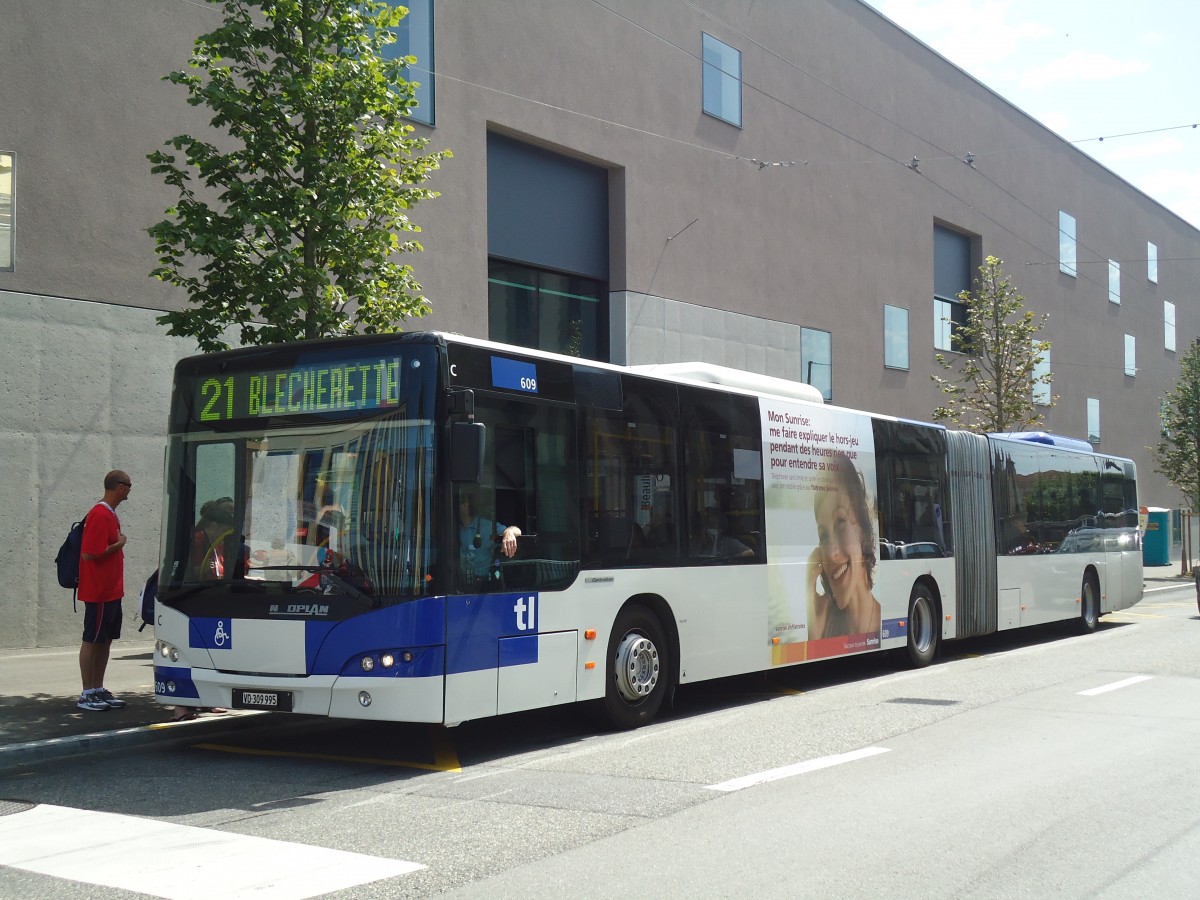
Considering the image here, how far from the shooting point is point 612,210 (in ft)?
77.9

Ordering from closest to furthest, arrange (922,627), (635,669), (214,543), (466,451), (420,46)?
(466,451), (214,543), (635,669), (922,627), (420,46)

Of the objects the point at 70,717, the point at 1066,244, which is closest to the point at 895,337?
the point at 1066,244

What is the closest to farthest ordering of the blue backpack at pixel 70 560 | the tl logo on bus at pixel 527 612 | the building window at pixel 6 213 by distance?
1. the tl logo on bus at pixel 527 612
2. the blue backpack at pixel 70 560
3. the building window at pixel 6 213

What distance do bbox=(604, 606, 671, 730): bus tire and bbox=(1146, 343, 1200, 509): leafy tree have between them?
1319 inches

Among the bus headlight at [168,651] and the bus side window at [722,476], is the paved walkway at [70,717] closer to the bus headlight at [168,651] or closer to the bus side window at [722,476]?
the bus headlight at [168,651]

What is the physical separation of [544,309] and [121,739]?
14111mm

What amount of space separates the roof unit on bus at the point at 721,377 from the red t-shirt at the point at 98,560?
179 inches

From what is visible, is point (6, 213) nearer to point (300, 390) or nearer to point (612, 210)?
point (300, 390)

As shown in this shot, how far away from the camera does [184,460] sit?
928cm

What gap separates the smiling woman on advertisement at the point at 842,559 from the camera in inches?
514

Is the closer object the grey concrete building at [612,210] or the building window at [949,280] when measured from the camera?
the grey concrete building at [612,210]

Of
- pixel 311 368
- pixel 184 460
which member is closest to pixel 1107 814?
pixel 311 368

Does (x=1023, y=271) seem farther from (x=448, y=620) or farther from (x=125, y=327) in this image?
(x=448, y=620)

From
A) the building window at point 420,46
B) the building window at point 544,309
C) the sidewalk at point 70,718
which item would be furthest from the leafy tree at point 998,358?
the sidewalk at point 70,718
